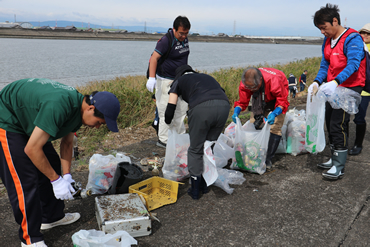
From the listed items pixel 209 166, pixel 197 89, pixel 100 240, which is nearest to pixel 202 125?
pixel 197 89

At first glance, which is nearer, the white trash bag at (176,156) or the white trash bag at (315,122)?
the white trash bag at (176,156)

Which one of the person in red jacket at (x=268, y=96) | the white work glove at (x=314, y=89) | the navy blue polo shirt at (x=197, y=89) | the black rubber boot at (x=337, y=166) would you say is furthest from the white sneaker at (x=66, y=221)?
the white work glove at (x=314, y=89)

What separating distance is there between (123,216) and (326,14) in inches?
115

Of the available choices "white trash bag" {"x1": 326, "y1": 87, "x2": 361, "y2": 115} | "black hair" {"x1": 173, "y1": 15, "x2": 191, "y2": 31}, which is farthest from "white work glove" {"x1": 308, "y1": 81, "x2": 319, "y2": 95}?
"black hair" {"x1": 173, "y1": 15, "x2": 191, "y2": 31}

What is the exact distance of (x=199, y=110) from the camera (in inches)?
108

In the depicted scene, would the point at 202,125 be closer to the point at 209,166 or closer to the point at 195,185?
the point at 209,166

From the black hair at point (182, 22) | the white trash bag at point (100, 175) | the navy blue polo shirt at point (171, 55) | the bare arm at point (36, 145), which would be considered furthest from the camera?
the navy blue polo shirt at point (171, 55)

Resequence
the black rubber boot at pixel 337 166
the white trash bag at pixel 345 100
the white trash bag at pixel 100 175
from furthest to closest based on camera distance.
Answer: the black rubber boot at pixel 337 166 → the white trash bag at pixel 345 100 → the white trash bag at pixel 100 175

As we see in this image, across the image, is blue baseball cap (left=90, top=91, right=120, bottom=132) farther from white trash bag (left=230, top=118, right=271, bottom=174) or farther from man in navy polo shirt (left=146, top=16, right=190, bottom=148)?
man in navy polo shirt (left=146, top=16, right=190, bottom=148)

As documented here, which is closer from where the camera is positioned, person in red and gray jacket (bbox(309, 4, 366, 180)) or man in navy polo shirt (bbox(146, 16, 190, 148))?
person in red and gray jacket (bbox(309, 4, 366, 180))

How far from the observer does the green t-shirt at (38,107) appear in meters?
1.85

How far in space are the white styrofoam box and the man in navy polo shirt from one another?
66.4 inches

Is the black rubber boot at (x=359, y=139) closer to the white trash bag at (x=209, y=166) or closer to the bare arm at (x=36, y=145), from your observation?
the white trash bag at (x=209, y=166)

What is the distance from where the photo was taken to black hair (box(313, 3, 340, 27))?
3.12 m
